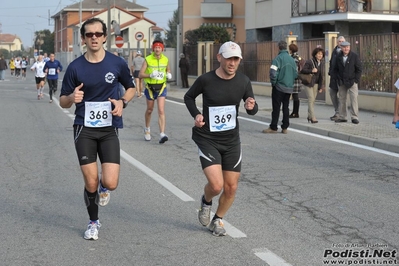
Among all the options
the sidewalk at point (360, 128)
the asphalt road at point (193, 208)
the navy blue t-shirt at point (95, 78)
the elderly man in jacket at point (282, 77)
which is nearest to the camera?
the asphalt road at point (193, 208)

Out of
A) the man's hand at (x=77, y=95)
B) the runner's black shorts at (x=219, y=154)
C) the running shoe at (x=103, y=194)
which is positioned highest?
the man's hand at (x=77, y=95)

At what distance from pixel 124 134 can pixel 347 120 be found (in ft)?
18.5

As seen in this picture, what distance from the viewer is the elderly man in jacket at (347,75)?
16938 millimetres

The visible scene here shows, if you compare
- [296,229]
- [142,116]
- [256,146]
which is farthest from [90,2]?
[296,229]

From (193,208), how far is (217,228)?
4.44 feet

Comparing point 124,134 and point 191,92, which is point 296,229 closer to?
point 191,92

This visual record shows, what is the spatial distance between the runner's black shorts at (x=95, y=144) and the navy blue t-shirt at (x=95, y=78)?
9 cm

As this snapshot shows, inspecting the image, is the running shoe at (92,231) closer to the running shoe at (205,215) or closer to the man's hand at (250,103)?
the running shoe at (205,215)

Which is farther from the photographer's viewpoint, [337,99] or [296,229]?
[337,99]

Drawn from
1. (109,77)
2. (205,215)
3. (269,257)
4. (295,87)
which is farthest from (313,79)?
(269,257)

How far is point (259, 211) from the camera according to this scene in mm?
8133

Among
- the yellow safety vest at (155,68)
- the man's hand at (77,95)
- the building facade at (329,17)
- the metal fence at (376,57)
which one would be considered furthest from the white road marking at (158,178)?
the building facade at (329,17)

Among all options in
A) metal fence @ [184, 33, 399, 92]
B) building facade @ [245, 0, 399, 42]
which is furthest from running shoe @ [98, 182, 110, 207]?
building facade @ [245, 0, 399, 42]

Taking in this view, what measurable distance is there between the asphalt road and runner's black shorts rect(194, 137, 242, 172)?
2.20ft
